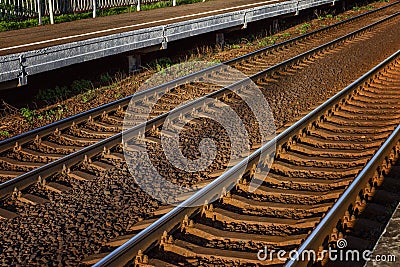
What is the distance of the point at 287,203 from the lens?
282 inches

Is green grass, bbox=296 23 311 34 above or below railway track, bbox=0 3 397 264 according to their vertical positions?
above

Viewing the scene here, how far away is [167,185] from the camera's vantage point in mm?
7754

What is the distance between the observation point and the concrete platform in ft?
38.2

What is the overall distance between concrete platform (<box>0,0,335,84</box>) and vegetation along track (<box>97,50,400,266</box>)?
541cm

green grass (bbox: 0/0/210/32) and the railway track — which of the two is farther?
green grass (bbox: 0/0/210/32)

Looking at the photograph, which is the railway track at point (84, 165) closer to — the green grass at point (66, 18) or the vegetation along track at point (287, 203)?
the vegetation along track at point (287, 203)

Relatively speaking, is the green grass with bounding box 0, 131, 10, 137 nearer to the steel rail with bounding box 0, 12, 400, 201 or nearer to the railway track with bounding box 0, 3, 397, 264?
the railway track with bounding box 0, 3, 397, 264

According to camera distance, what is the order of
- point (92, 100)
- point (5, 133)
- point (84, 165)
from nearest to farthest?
1. point (84, 165)
2. point (5, 133)
3. point (92, 100)

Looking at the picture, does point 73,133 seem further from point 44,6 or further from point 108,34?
point 44,6

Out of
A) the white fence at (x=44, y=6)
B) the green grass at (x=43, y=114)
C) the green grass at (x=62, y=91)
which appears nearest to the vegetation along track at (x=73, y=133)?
the green grass at (x=43, y=114)

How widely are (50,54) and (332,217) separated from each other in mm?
7639

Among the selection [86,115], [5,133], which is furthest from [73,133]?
[5,133]

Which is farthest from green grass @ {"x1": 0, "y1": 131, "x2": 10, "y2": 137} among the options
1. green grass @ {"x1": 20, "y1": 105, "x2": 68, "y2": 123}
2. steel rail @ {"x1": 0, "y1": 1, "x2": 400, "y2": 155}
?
steel rail @ {"x1": 0, "y1": 1, "x2": 400, "y2": 155}

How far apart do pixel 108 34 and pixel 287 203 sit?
9892mm
